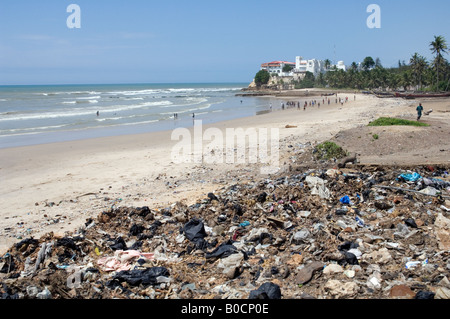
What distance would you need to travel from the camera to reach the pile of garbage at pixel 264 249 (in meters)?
5.08

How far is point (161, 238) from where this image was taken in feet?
23.3

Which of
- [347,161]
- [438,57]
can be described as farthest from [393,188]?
[438,57]

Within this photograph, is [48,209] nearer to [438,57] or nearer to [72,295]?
[72,295]

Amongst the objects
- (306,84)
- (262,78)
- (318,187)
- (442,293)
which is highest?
(262,78)

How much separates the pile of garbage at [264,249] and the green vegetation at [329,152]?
3.92 metres

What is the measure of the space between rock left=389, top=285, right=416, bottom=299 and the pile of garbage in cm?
1

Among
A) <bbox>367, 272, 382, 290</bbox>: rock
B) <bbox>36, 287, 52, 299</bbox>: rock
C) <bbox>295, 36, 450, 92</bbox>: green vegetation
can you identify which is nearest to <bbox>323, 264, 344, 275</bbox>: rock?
<bbox>367, 272, 382, 290</bbox>: rock

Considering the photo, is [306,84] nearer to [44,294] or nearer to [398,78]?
[398,78]

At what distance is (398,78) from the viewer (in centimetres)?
7394

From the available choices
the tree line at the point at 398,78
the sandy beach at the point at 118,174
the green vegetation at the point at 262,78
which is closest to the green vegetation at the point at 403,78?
the tree line at the point at 398,78

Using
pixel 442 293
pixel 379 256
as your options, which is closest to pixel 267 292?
pixel 379 256

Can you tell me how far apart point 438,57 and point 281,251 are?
6028 cm

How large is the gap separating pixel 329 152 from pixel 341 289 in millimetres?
8787

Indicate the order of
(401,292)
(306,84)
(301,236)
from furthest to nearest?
(306,84) < (301,236) < (401,292)
